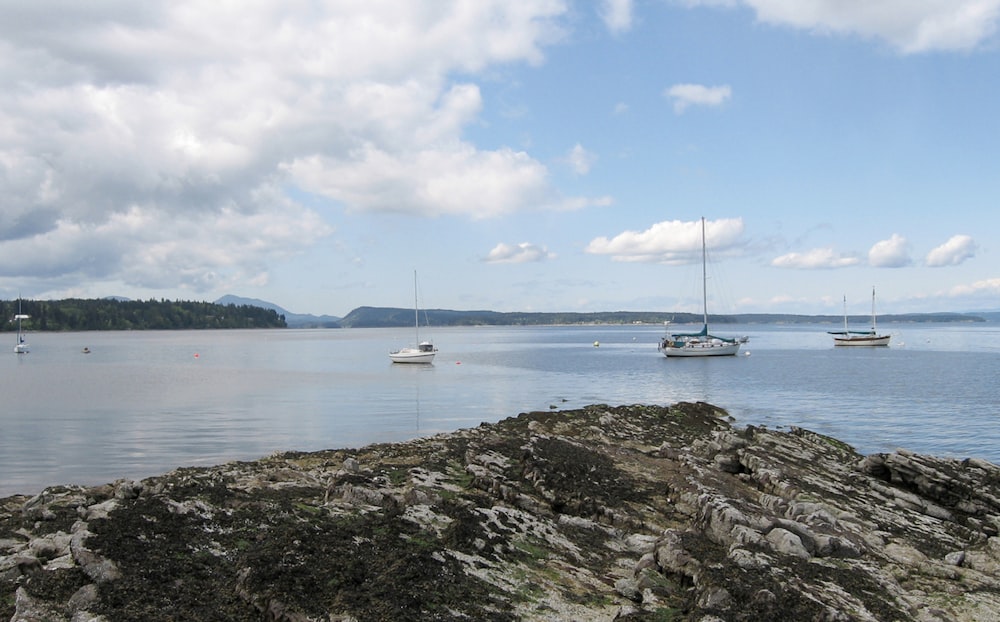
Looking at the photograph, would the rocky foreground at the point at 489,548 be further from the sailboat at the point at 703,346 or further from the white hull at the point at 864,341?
the white hull at the point at 864,341

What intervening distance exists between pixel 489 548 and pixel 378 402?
141ft

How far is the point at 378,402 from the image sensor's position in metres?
52.7

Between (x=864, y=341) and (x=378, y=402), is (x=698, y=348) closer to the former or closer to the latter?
(x=864, y=341)

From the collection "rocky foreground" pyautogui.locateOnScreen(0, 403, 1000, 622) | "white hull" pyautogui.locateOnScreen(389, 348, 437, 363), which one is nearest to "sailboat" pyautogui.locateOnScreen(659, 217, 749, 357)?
"white hull" pyautogui.locateOnScreen(389, 348, 437, 363)

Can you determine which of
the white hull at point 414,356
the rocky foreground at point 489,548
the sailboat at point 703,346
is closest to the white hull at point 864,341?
the sailboat at point 703,346

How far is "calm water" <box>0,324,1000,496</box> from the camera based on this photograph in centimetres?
3209

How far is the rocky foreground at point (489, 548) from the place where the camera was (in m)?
8.82

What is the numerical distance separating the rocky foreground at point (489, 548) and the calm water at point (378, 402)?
14461mm

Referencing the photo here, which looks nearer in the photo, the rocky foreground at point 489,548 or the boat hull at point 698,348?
the rocky foreground at point 489,548

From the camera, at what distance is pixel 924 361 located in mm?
99188

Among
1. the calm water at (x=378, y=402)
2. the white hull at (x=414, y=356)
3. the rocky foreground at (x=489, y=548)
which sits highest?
the rocky foreground at (x=489, y=548)

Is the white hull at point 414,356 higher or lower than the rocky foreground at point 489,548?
lower

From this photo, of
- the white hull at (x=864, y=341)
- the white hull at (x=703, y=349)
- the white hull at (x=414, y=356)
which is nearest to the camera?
the white hull at (x=414, y=356)

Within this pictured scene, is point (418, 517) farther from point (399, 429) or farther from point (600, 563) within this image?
point (399, 429)
